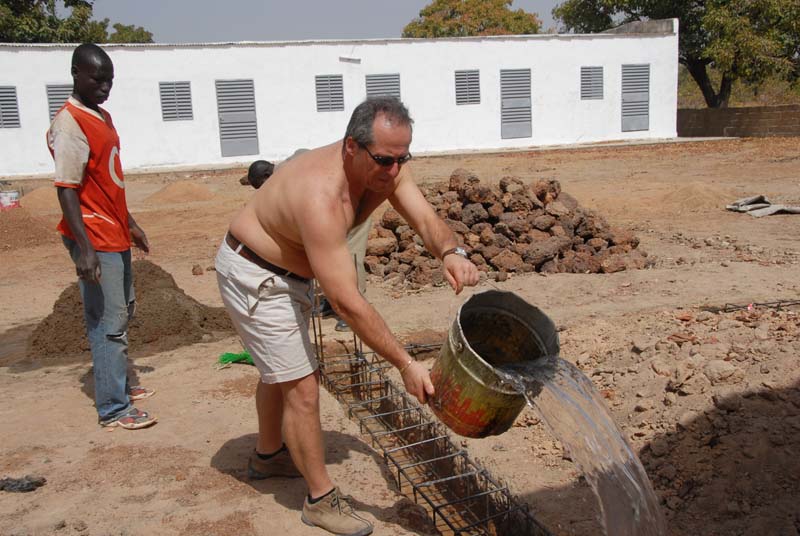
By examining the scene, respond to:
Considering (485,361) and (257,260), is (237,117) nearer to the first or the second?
(257,260)

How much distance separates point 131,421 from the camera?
3934mm

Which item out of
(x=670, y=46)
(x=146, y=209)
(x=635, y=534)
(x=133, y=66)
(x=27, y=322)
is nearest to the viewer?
(x=635, y=534)

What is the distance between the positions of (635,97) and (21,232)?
19.7m

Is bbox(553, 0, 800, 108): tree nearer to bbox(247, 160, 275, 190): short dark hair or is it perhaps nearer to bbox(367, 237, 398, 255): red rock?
bbox(367, 237, 398, 255): red rock

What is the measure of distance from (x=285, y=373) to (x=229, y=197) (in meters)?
12.9

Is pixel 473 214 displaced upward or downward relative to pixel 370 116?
downward

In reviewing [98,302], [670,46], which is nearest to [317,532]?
[98,302]

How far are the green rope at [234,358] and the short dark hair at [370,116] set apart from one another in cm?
283

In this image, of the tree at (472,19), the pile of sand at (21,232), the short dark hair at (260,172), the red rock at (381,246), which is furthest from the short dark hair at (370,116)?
the tree at (472,19)

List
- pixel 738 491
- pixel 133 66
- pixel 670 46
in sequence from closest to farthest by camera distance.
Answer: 1. pixel 738 491
2. pixel 133 66
3. pixel 670 46

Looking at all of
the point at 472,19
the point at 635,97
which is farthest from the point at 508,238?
the point at 472,19

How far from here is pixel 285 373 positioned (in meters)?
2.87

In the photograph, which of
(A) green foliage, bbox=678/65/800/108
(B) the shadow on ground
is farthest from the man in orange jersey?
(A) green foliage, bbox=678/65/800/108

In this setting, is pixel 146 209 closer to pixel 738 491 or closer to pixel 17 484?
pixel 17 484
